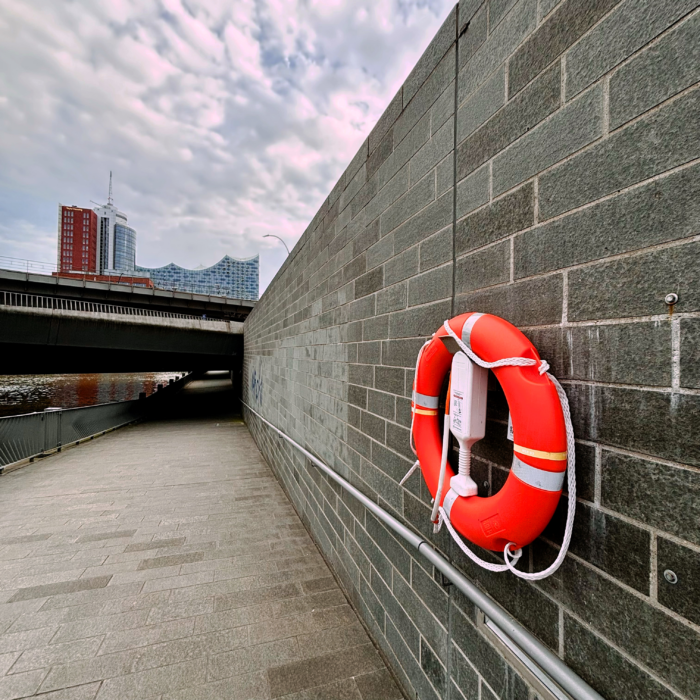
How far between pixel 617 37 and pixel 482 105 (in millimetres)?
567

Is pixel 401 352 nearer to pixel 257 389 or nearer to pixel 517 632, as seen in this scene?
pixel 517 632

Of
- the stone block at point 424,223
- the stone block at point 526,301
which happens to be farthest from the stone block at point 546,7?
the stone block at point 526,301

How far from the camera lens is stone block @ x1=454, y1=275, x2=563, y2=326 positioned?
112 centimetres

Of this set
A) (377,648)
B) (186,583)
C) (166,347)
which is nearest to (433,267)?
(377,648)

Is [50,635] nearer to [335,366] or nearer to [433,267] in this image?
[335,366]

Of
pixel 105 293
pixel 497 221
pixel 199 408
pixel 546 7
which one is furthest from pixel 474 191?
pixel 105 293

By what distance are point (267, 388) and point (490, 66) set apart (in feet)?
20.7

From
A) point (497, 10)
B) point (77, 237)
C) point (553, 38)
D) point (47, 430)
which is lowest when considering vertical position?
point (47, 430)

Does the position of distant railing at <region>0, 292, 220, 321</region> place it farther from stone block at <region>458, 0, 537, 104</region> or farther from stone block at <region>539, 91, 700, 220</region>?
stone block at <region>539, 91, 700, 220</region>

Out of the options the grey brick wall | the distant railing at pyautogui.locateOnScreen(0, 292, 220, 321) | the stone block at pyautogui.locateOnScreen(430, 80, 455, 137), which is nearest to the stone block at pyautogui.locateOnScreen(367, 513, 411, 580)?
the grey brick wall

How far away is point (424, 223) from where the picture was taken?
187cm

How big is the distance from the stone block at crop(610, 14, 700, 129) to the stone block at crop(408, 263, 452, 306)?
80cm

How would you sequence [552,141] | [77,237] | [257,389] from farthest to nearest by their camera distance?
[77,237] < [257,389] < [552,141]

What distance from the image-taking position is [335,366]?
10.3ft
